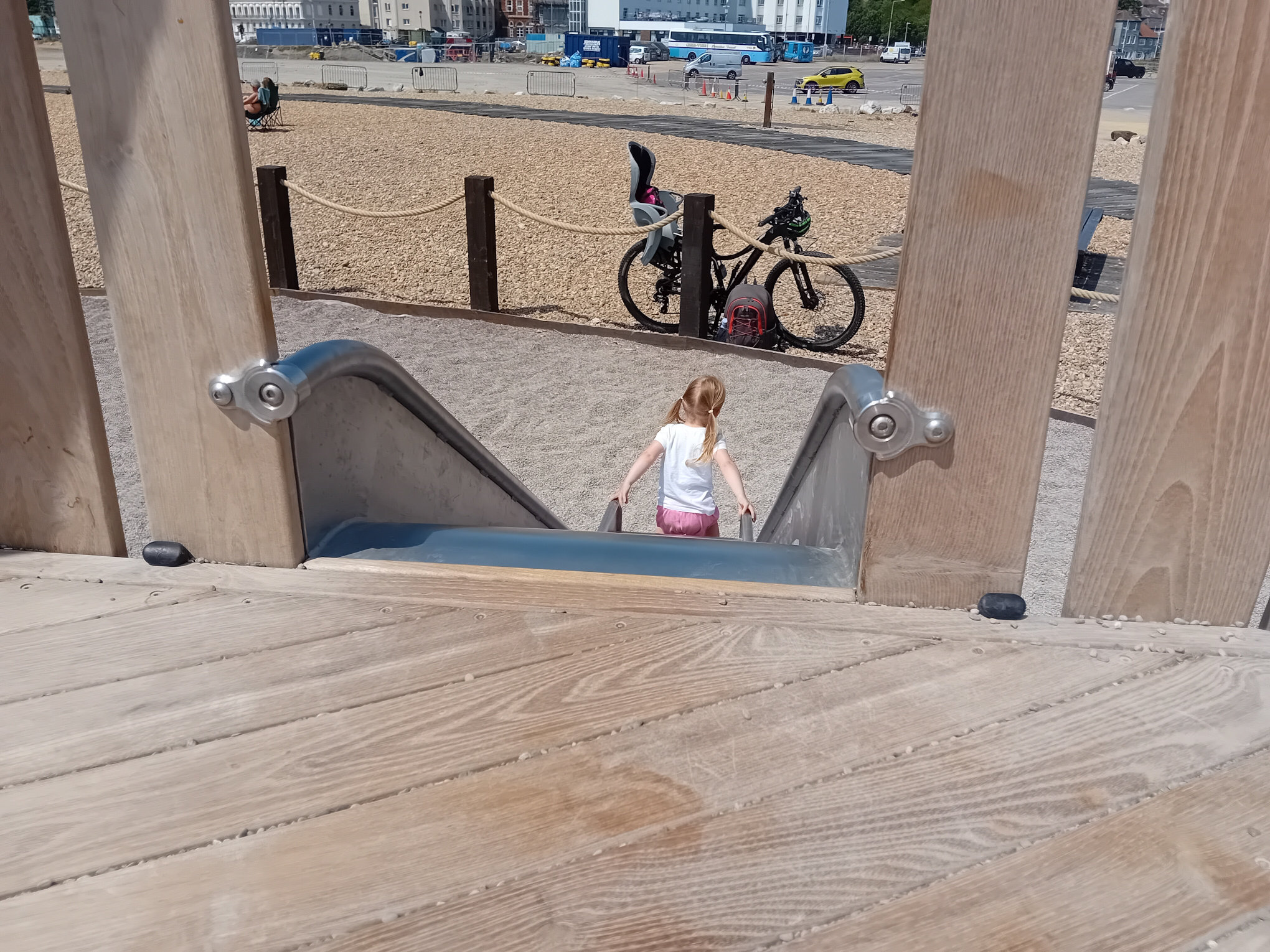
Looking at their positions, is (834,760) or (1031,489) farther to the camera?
(1031,489)

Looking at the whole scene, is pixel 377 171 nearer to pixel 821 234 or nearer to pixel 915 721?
pixel 821 234

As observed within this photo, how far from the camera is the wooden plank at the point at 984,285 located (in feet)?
4.45

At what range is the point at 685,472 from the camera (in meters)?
3.98

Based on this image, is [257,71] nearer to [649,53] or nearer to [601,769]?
[649,53]

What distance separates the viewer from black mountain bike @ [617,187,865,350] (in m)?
7.66

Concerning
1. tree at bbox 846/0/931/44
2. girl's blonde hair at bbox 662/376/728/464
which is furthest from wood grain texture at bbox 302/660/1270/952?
tree at bbox 846/0/931/44

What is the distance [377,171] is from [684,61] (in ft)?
189

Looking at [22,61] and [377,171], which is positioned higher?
[22,61]

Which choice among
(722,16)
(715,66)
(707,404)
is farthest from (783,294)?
(722,16)

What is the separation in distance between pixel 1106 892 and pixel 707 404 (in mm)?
2953

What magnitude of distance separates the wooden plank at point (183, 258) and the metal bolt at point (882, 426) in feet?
3.27

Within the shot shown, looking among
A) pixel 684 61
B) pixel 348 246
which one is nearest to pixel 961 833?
pixel 348 246

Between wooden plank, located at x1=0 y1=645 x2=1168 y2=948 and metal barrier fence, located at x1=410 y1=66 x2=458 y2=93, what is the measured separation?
110 ft

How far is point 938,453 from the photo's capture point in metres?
1.57
